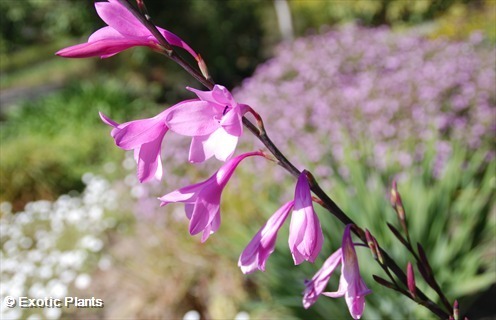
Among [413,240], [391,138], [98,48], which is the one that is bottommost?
[391,138]

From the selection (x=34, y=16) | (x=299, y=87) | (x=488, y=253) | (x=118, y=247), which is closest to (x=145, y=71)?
(x=34, y=16)

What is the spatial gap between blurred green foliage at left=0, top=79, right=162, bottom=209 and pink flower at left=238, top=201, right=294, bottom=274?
632 centimetres

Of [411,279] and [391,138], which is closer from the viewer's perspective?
[411,279]

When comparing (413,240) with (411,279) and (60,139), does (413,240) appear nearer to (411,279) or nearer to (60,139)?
(411,279)

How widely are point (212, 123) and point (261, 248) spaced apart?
0.83 feet

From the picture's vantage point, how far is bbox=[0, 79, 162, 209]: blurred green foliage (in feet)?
22.5

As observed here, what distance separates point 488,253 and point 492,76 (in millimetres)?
3019

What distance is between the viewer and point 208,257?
3795 mm

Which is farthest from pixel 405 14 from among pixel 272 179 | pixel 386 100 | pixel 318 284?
pixel 318 284

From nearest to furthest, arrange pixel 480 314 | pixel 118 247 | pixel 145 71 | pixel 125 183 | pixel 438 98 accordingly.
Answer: pixel 480 314 < pixel 118 247 < pixel 438 98 < pixel 125 183 < pixel 145 71

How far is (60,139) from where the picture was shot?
313 inches

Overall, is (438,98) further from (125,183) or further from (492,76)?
(125,183)

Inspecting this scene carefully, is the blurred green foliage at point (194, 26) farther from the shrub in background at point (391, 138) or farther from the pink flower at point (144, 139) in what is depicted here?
the pink flower at point (144, 139)

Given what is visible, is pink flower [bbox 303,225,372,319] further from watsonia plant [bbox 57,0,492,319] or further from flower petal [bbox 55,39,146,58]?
flower petal [bbox 55,39,146,58]
